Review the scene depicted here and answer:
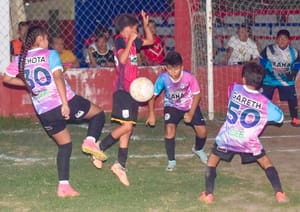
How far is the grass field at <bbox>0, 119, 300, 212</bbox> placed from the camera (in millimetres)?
7113

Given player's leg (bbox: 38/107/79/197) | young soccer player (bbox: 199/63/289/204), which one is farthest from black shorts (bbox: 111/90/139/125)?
young soccer player (bbox: 199/63/289/204)

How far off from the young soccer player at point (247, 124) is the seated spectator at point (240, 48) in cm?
611

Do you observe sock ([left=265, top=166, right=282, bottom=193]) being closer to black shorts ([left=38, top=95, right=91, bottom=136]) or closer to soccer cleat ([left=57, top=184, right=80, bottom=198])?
soccer cleat ([left=57, top=184, right=80, bottom=198])

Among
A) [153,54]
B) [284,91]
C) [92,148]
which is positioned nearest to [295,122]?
[284,91]

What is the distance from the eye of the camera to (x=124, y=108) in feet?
26.2

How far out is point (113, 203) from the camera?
7133mm

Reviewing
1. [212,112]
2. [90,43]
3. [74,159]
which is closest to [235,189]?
[74,159]

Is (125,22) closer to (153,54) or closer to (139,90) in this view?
(139,90)

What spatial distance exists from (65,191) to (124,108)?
1.13 metres

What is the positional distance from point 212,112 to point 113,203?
5437 millimetres

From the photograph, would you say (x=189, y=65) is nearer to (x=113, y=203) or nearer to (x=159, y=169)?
(x=159, y=169)

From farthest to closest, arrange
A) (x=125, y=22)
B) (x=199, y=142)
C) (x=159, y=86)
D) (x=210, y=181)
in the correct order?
(x=199, y=142)
(x=159, y=86)
(x=125, y=22)
(x=210, y=181)

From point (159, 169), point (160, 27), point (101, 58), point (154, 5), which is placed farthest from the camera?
point (160, 27)

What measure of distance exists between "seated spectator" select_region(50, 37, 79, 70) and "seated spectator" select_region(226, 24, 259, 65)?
2679mm
